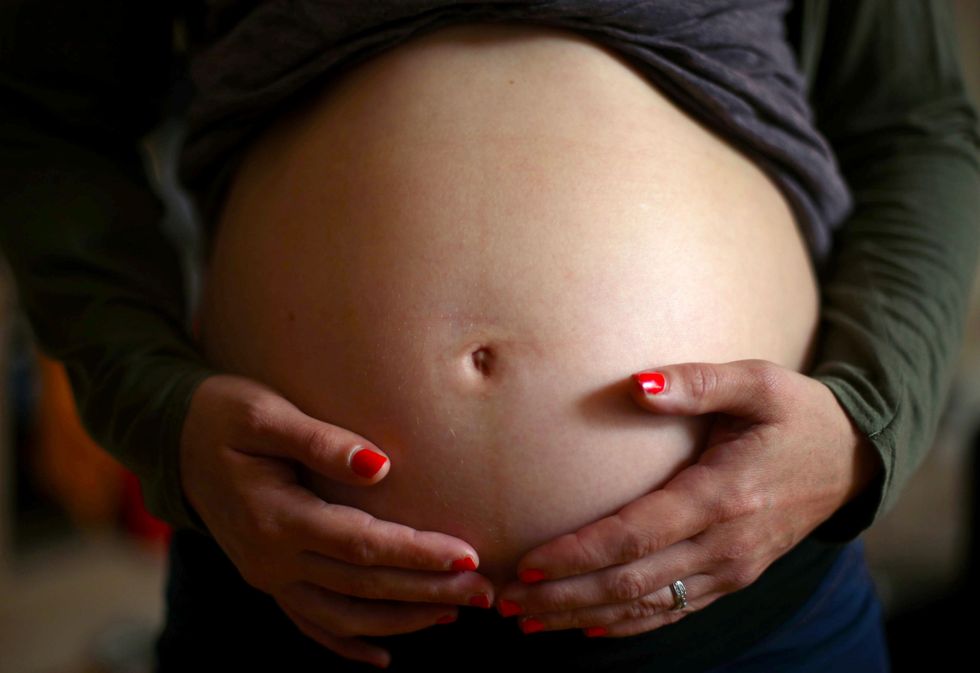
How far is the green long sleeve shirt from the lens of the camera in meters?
0.64

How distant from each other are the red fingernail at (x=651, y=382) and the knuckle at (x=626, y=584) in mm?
119

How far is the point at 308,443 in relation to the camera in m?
0.55

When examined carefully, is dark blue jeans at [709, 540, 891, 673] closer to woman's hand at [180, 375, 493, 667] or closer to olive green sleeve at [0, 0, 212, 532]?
woman's hand at [180, 375, 493, 667]

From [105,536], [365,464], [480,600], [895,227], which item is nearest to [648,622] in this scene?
[480,600]

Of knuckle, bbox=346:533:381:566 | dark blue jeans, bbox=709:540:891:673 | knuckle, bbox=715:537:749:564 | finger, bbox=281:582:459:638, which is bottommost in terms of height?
dark blue jeans, bbox=709:540:891:673

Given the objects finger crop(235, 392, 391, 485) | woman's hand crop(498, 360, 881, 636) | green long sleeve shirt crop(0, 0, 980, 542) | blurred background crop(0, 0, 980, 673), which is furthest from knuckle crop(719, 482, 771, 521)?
blurred background crop(0, 0, 980, 673)

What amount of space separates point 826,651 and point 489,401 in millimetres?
350

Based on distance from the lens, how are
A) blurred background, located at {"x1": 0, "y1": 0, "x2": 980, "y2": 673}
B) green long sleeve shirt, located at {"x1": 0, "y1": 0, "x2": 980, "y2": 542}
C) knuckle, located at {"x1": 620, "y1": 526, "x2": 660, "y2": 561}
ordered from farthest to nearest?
blurred background, located at {"x1": 0, "y1": 0, "x2": 980, "y2": 673}, green long sleeve shirt, located at {"x1": 0, "y1": 0, "x2": 980, "y2": 542}, knuckle, located at {"x1": 620, "y1": 526, "x2": 660, "y2": 561}

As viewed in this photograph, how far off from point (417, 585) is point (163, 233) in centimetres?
45

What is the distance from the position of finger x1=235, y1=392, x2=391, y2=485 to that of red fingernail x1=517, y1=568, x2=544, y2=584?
0.12 metres

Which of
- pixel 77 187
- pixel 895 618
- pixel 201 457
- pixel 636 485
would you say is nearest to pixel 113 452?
pixel 201 457

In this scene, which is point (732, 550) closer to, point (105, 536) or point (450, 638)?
point (450, 638)

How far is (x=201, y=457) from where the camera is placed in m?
0.60

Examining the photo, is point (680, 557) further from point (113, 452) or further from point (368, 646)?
point (113, 452)
